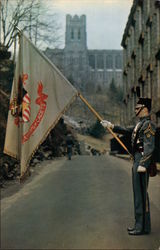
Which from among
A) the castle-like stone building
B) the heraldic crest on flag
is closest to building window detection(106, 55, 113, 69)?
the castle-like stone building

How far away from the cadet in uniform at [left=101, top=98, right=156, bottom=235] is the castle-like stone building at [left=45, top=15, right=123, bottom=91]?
104cm

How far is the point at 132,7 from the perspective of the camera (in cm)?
349

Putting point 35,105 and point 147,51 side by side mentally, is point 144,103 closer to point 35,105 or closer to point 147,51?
point 147,51

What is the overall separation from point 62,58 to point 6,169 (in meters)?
6.03

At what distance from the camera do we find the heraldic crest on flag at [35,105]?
272 centimetres

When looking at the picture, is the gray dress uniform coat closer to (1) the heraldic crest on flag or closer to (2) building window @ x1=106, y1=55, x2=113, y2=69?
(1) the heraldic crest on flag

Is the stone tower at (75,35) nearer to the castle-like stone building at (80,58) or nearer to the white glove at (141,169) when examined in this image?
the castle-like stone building at (80,58)

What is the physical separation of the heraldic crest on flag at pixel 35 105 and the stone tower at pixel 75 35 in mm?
1058

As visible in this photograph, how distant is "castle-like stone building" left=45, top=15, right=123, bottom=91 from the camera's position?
3605 mm

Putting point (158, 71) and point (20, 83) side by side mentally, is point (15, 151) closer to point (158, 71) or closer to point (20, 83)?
point (20, 83)

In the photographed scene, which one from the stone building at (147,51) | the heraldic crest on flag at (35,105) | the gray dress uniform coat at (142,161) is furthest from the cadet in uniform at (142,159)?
the heraldic crest on flag at (35,105)

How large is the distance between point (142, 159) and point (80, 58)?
5.38 feet

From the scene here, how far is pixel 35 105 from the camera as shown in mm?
2744

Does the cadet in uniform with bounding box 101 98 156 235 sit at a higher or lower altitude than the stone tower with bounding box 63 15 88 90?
lower
